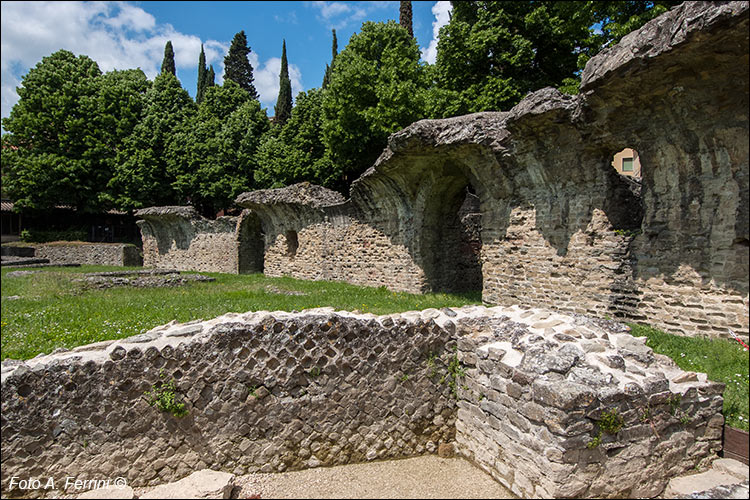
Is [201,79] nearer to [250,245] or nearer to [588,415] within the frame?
[250,245]

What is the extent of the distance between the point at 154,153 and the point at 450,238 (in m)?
13.6

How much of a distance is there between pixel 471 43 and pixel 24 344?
16143 millimetres

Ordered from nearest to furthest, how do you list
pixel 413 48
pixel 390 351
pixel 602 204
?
1. pixel 390 351
2. pixel 602 204
3. pixel 413 48

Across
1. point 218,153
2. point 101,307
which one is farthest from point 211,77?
point 101,307

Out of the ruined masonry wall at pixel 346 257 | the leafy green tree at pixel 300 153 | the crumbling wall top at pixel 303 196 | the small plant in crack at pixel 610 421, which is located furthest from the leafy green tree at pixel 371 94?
the small plant in crack at pixel 610 421

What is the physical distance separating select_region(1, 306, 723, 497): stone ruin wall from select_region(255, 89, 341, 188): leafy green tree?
1678 centimetres

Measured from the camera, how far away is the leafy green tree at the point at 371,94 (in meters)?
18.0

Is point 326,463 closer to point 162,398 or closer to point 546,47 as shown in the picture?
point 162,398

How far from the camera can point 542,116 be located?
27.2 ft

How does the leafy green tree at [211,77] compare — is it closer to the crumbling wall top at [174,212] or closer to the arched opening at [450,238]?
the crumbling wall top at [174,212]

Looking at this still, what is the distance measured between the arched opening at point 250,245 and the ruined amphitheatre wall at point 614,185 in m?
9.19

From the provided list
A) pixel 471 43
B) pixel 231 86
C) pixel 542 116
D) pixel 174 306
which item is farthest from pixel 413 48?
pixel 174 306

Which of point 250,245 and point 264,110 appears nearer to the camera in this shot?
point 250,245

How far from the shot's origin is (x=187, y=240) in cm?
2328
